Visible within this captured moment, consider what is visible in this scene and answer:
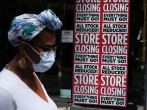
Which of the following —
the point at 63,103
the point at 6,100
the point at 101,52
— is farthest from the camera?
the point at 63,103

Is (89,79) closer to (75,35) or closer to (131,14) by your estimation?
(75,35)

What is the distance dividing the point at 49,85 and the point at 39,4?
63.3 inches

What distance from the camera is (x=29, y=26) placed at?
2.15 meters

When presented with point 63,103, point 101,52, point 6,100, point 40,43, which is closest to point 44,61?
point 40,43

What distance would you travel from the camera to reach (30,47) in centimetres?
218

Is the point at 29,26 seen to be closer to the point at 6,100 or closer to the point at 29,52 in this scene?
the point at 29,52

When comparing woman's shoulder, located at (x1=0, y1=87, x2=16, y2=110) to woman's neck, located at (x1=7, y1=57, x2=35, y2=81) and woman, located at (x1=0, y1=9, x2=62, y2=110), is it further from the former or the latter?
woman's neck, located at (x1=7, y1=57, x2=35, y2=81)

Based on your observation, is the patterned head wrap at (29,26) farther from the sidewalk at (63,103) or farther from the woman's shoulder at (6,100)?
the sidewalk at (63,103)

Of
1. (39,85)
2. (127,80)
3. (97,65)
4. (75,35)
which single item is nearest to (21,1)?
(75,35)

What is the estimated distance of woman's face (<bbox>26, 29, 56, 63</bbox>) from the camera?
219 centimetres

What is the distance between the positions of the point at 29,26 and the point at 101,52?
17.2ft

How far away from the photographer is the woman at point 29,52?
2135 millimetres

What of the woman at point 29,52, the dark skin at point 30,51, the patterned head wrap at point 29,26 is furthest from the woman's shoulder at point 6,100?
the patterned head wrap at point 29,26

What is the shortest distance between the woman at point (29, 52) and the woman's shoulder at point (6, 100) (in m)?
0.05
